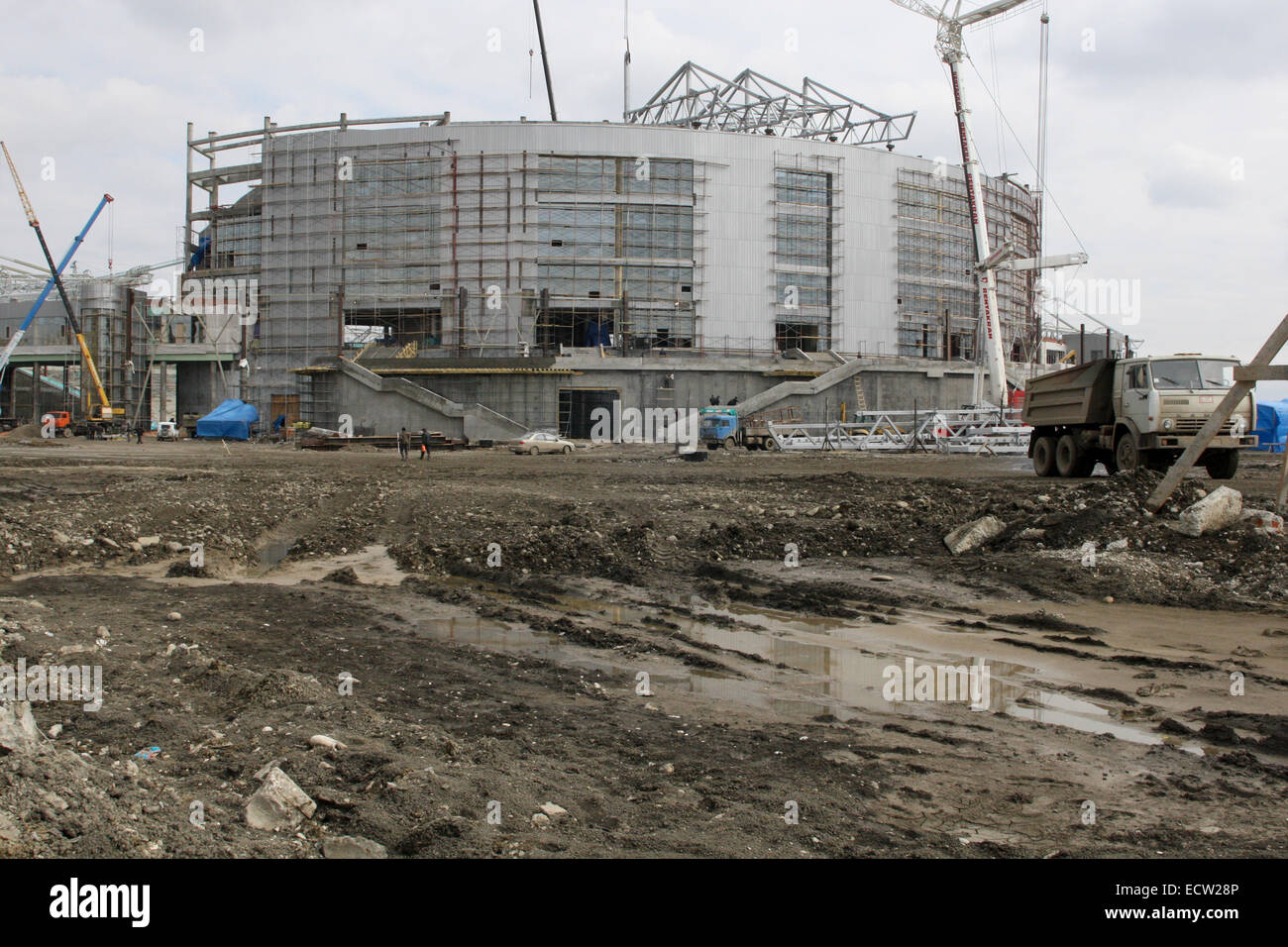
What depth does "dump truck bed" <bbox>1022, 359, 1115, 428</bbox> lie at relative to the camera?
746 inches

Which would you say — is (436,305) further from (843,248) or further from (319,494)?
(319,494)

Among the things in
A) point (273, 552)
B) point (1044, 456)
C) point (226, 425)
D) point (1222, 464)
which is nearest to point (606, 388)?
point (226, 425)

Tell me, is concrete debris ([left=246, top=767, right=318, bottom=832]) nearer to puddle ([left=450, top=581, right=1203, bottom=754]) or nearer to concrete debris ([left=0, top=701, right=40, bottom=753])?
concrete debris ([left=0, top=701, right=40, bottom=753])

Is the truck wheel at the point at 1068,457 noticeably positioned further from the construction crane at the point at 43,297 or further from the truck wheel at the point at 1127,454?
the construction crane at the point at 43,297

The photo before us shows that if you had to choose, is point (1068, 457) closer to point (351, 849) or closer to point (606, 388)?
point (351, 849)

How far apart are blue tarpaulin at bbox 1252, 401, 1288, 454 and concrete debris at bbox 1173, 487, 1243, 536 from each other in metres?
24.3

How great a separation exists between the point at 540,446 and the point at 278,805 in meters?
32.5

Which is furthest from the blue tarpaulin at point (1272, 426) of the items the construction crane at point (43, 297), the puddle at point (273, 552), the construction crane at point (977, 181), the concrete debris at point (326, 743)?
the construction crane at point (43, 297)

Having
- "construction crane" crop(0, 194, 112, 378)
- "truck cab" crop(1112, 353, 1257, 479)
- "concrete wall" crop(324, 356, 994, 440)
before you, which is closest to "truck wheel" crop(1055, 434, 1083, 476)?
"truck cab" crop(1112, 353, 1257, 479)

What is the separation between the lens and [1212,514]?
450 inches

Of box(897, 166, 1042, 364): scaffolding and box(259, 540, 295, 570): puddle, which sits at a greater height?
box(897, 166, 1042, 364): scaffolding

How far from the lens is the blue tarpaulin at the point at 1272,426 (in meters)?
32.2
